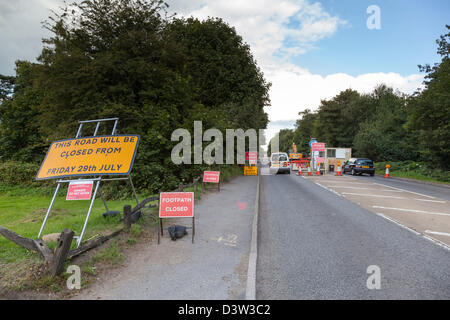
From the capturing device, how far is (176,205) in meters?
6.22

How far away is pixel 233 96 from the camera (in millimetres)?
25984

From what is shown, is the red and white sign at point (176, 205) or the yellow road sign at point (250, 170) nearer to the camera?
the red and white sign at point (176, 205)

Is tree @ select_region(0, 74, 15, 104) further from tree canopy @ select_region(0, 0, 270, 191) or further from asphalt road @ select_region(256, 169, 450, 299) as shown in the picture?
asphalt road @ select_region(256, 169, 450, 299)

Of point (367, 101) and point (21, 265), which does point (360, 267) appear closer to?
point (21, 265)

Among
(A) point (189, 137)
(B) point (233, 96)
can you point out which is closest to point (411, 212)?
(A) point (189, 137)

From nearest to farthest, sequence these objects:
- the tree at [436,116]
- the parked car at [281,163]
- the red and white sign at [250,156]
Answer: the tree at [436,116]
the red and white sign at [250,156]
the parked car at [281,163]

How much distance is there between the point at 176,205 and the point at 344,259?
3.58 meters

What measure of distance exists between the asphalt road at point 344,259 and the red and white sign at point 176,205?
1.79 meters

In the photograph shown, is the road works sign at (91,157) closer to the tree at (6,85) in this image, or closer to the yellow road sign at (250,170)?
the yellow road sign at (250,170)

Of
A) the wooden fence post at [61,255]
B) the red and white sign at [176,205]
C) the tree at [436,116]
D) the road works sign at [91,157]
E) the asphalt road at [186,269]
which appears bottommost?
the asphalt road at [186,269]

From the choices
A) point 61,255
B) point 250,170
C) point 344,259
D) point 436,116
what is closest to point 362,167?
point 436,116

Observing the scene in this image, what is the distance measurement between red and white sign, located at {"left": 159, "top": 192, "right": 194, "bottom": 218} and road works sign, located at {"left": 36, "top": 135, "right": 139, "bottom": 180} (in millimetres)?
1012

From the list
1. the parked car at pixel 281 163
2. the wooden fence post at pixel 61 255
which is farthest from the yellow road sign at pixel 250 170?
the wooden fence post at pixel 61 255

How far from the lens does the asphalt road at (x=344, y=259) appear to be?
3.88 meters
